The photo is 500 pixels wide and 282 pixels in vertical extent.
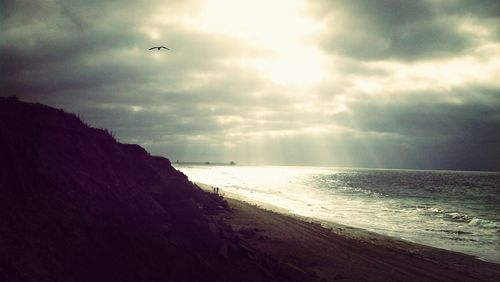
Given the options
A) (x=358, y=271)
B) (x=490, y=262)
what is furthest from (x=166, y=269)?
(x=490, y=262)

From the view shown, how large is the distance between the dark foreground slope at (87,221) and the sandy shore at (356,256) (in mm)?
4031

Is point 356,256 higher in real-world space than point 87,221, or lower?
lower

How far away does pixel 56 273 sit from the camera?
791cm

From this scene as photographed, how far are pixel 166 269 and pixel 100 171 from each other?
4751mm

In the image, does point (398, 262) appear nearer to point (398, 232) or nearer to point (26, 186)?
point (398, 232)

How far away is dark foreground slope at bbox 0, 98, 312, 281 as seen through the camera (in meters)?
8.27

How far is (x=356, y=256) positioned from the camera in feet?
67.0

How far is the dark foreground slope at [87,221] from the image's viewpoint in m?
8.27

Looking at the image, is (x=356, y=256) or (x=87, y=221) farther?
(x=356, y=256)

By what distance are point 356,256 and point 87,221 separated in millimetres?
15879

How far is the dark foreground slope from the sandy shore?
13.2ft

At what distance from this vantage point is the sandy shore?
1747 centimetres

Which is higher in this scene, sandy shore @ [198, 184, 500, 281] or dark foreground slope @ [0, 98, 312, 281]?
dark foreground slope @ [0, 98, 312, 281]

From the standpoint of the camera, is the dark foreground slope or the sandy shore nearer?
the dark foreground slope
